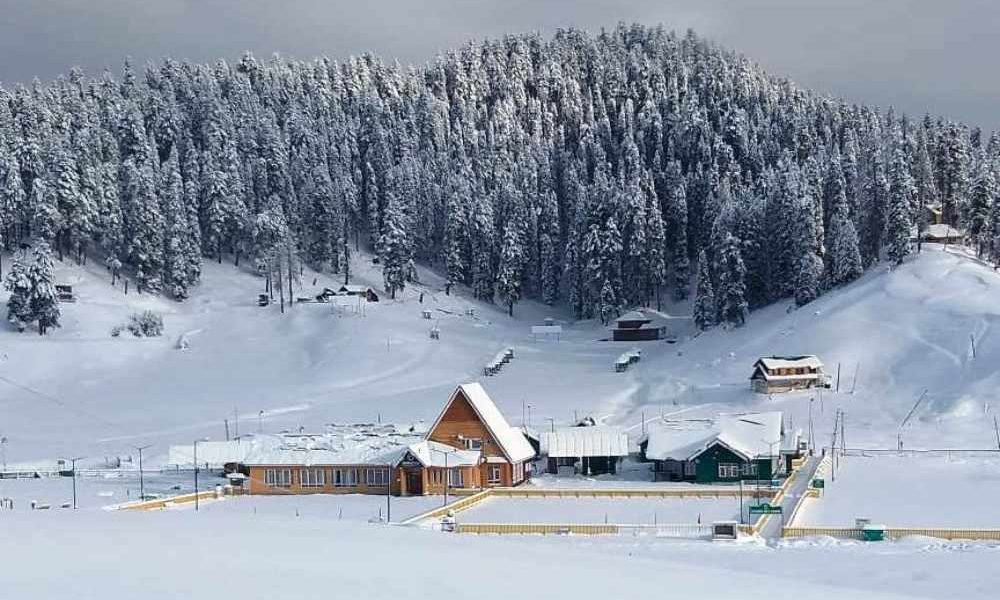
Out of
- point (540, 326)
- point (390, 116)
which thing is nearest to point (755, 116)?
point (390, 116)

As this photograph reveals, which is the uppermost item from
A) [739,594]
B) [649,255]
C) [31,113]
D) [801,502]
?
[31,113]

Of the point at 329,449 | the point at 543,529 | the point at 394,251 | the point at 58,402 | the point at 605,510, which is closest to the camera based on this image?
the point at 543,529

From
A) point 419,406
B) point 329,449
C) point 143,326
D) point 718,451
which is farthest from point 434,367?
point 718,451

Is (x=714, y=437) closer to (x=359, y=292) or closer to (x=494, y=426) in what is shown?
(x=494, y=426)

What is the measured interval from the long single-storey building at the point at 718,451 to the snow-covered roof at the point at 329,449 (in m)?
11.8

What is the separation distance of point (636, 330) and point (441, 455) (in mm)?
52907

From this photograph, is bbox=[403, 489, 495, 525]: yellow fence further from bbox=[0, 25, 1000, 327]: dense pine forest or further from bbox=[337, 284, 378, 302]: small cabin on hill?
bbox=[337, 284, 378, 302]: small cabin on hill

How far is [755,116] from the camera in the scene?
16188cm

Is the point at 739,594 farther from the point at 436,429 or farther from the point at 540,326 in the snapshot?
the point at 540,326

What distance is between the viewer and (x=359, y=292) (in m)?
107

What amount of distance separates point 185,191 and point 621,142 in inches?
2680

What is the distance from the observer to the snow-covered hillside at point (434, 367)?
69.1 metres

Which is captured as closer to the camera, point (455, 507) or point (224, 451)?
point (455, 507)

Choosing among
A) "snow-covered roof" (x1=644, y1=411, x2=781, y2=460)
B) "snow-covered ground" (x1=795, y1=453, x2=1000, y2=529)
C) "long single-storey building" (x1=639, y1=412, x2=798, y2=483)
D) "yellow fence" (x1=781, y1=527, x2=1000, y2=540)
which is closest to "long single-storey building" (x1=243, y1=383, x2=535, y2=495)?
"snow-covered roof" (x1=644, y1=411, x2=781, y2=460)
